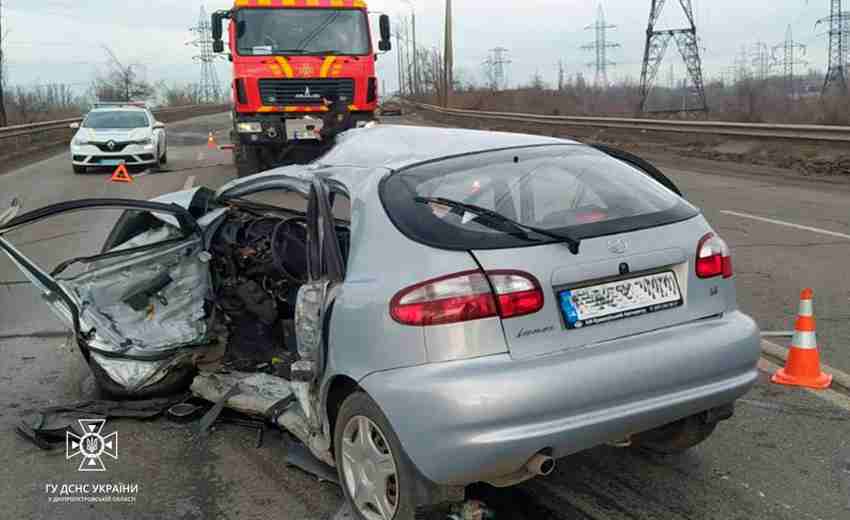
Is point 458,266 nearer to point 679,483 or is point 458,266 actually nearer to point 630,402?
point 630,402

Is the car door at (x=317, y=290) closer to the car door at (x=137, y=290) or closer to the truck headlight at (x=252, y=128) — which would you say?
the car door at (x=137, y=290)

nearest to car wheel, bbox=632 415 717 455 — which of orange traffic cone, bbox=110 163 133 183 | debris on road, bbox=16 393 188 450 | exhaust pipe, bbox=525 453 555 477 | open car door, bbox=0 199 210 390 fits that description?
exhaust pipe, bbox=525 453 555 477

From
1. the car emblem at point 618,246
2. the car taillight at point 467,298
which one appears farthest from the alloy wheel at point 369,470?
the car emblem at point 618,246

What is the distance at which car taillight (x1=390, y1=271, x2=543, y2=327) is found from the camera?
281cm

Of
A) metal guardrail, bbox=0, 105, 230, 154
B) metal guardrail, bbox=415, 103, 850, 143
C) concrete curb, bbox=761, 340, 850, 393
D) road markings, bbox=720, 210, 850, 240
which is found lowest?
concrete curb, bbox=761, 340, 850, 393

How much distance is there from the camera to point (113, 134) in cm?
1819

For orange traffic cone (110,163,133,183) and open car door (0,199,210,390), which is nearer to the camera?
open car door (0,199,210,390)

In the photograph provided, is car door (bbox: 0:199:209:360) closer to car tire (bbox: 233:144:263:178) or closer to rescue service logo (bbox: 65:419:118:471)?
rescue service logo (bbox: 65:419:118:471)

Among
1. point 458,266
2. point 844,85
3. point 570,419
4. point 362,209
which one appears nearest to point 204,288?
point 362,209

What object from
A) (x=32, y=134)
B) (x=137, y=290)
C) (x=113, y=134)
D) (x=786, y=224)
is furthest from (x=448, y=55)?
(x=137, y=290)

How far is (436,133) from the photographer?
161 inches

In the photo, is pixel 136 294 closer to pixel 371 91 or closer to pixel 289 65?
pixel 289 65

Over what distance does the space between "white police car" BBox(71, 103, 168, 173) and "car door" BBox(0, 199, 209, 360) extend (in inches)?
546

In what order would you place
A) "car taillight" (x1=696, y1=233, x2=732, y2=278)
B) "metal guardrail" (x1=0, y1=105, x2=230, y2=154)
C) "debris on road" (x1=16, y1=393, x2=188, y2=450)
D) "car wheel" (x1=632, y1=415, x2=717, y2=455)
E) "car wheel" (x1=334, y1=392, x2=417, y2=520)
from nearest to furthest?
"car wheel" (x1=334, y1=392, x2=417, y2=520), "car taillight" (x1=696, y1=233, x2=732, y2=278), "car wheel" (x1=632, y1=415, x2=717, y2=455), "debris on road" (x1=16, y1=393, x2=188, y2=450), "metal guardrail" (x1=0, y1=105, x2=230, y2=154)
